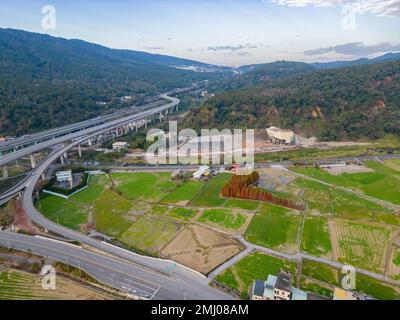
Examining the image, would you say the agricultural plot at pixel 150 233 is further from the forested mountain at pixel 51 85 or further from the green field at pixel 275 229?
the forested mountain at pixel 51 85

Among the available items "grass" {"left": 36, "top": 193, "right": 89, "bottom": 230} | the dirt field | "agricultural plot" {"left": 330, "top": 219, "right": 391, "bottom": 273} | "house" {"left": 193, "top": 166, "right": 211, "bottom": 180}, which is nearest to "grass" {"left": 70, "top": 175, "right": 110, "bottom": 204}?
"grass" {"left": 36, "top": 193, "right": 89, "bottom": 230}

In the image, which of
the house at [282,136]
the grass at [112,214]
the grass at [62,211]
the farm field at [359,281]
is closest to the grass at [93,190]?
the grass at [112,214]

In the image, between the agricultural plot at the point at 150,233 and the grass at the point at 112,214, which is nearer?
the agricultural plot at the point at 150,233

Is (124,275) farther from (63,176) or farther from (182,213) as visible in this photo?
(63,176)

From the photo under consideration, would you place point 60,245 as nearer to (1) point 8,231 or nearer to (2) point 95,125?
(1) point 8,231

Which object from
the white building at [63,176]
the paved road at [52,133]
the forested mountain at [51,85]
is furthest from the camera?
the forested mountain at [51,85]

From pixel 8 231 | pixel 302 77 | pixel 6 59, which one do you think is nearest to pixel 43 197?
pixel 8 231
